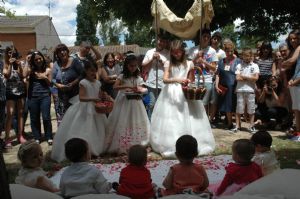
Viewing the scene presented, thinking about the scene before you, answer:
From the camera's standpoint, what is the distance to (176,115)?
23.7ft

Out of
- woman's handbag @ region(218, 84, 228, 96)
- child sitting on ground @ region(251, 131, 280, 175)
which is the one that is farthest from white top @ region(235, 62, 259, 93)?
child sitting on ground @ region(251, 131, 280, 175)

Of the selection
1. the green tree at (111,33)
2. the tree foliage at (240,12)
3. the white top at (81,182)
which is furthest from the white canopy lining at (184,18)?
the green tree at (111,33)

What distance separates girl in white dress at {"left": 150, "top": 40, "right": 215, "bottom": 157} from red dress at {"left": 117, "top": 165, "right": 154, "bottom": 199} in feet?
9.45

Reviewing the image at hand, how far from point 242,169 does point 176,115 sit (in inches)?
120

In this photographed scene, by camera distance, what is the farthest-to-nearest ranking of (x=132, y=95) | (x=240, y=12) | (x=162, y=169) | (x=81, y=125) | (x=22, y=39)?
1. (x=22, y=39)
2. (x=240, y=12)
3. (x=132, y=95)
4. (x=81, y=125)
5. (x=162, y=169)

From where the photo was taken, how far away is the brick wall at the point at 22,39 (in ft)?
130

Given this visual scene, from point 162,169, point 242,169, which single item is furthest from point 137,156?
point 162,169

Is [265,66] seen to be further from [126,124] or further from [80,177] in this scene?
[80,177]

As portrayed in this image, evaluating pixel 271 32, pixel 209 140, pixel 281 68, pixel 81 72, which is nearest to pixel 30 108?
pixel 81 72

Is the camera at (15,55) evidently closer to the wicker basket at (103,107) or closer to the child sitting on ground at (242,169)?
A: the wicker basket at (103,107)

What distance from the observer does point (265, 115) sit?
10.0 m

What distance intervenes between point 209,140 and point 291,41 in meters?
2.64

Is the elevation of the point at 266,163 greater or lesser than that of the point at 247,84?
lesser

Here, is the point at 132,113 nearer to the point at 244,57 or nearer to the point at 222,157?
the point at 222,157
